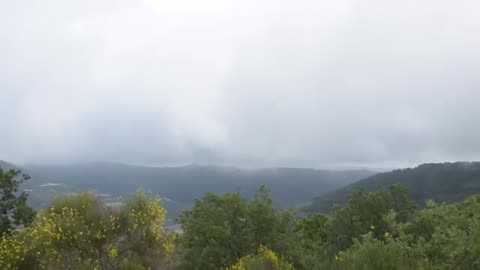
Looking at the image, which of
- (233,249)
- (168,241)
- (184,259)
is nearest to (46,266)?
(168,241)

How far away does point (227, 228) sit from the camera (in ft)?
107

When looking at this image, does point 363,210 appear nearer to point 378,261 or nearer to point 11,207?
point 11,207

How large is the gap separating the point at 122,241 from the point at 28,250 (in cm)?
517

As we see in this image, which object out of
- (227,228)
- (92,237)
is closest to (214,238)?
(227,228)

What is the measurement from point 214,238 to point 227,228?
1175mm

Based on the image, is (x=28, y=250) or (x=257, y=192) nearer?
(x=28, y=250)

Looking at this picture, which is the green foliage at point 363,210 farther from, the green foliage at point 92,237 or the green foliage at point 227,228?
the green foliage at point 92,237

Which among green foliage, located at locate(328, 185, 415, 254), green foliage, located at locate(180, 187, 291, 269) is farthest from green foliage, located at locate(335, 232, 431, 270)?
green foliage, located at locate(328, 185, 415, 254)

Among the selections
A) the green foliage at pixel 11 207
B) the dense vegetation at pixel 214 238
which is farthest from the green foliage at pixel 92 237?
the green foliage at pixel 11 207

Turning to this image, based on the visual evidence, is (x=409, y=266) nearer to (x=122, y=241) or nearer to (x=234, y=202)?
(x=122, y=241)

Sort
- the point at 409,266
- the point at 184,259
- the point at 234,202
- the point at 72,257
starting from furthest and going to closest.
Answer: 1. the point at 234,202
2. the point at 184,259
3. the point at 72,257
4. the point at 409,266

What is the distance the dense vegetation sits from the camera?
11672 mm

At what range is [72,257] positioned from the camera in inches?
1015

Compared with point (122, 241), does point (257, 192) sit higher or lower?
higher
